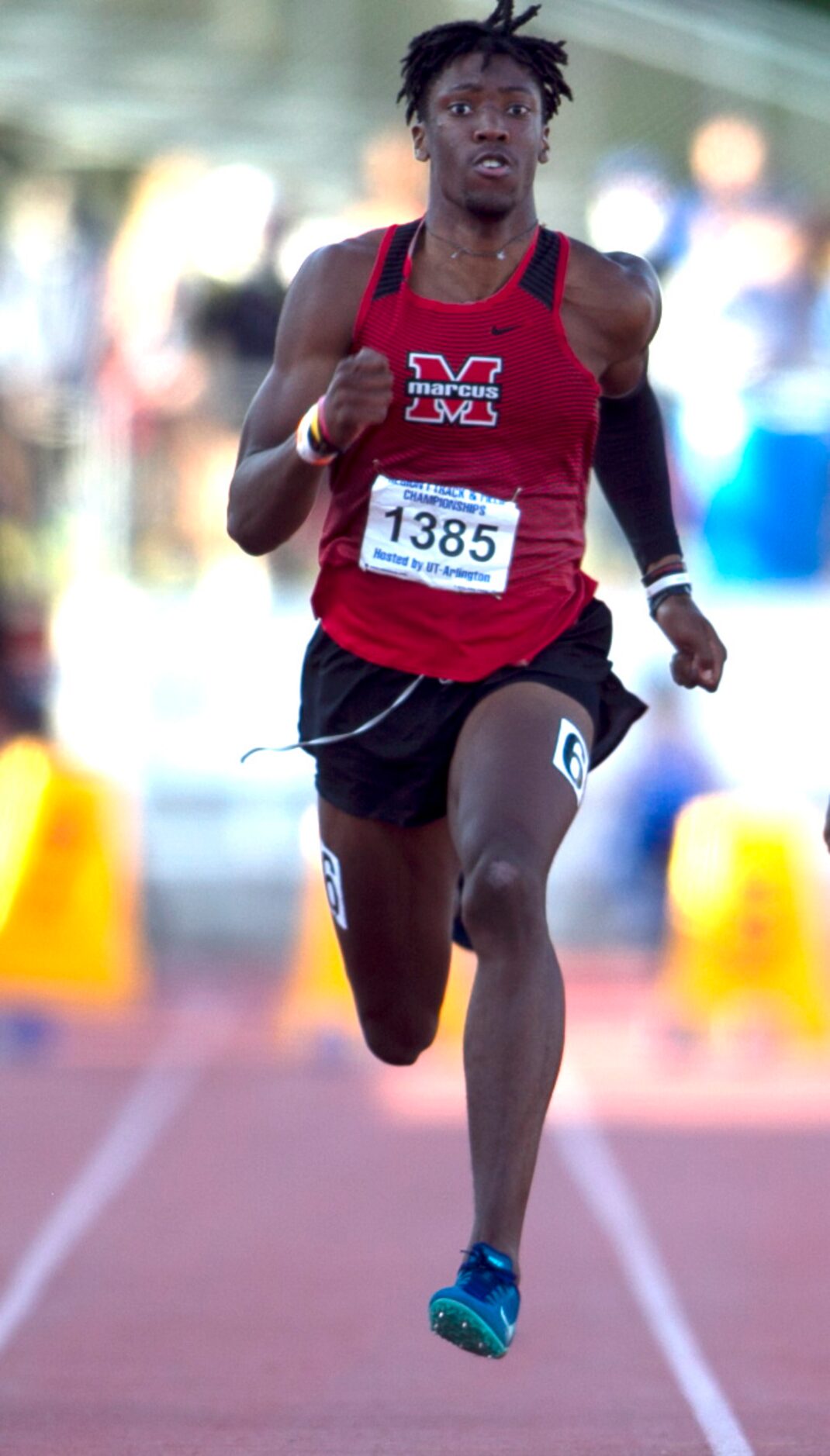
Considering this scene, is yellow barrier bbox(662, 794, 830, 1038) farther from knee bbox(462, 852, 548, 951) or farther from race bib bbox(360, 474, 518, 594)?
knee bbox(462, 852, 548, 951)

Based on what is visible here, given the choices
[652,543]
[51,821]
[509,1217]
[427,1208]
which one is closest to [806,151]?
[51,821]

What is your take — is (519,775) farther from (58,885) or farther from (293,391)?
(58,885)

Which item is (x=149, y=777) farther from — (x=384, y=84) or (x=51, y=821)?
(x=384, y=84)

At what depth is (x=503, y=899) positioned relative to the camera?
3.67 metres

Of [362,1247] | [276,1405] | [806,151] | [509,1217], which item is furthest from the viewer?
[806,151]

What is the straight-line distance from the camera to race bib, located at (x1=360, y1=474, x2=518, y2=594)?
158 inches

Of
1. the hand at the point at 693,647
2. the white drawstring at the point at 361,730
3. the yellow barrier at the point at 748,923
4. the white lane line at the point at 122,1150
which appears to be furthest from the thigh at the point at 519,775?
the yellow barrier at the point at 748,923

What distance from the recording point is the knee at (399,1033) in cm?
449

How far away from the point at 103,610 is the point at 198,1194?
6525 millimetres

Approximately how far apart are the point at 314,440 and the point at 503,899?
787mm

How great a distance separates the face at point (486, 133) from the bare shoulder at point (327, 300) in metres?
0.20

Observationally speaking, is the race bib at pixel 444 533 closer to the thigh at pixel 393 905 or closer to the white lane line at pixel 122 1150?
the thigh at pixel 393 905

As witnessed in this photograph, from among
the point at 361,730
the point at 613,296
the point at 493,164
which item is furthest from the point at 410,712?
the point at 493,164

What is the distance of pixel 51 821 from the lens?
38.1 feet
